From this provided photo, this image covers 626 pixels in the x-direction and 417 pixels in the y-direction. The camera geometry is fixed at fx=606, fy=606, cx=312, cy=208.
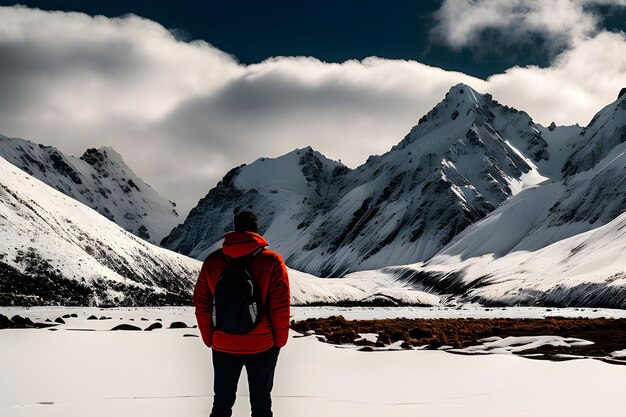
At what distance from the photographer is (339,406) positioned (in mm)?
12070

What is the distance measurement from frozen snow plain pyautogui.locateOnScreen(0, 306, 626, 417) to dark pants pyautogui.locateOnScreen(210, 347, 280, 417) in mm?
2540

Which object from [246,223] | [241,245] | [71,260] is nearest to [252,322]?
[241,245]

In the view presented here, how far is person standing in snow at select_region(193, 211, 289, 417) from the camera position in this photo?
8766 mm

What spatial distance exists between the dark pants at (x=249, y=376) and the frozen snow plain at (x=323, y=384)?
2540 mm

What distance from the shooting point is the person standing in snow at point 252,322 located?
8766mm

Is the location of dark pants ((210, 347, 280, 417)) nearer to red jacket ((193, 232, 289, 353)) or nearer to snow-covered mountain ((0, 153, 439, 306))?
red jacket ((193, 232, 289, 353))

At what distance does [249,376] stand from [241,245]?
196 cm

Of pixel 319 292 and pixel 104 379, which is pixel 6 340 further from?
pixel 319 292

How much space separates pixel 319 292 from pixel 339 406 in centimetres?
13808

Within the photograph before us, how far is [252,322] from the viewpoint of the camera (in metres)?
8.68

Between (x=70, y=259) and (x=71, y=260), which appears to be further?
(x=70, y=259)

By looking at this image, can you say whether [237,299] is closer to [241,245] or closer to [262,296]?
[262,296]

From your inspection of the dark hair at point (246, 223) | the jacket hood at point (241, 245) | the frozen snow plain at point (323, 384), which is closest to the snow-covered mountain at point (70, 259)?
the frozen snow plain at point (323, 384)

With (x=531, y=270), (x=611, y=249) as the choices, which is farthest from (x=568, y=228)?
(x=611, y=249)
